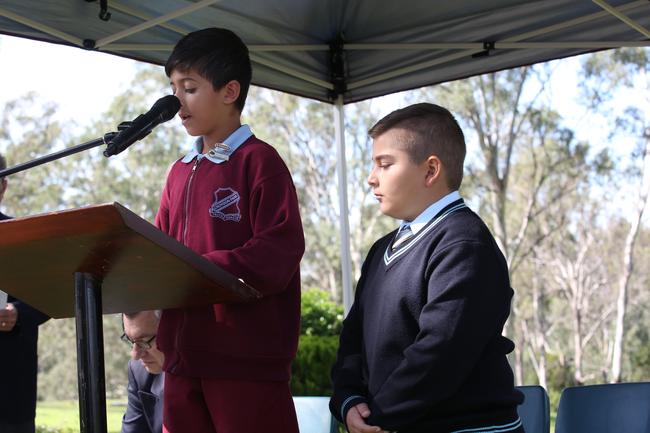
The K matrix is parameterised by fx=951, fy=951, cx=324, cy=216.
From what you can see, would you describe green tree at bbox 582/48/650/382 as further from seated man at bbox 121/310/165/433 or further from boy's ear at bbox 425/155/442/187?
boy's ear at bbox 425/155/442/187

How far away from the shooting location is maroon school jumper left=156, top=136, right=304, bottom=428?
7.46 ft

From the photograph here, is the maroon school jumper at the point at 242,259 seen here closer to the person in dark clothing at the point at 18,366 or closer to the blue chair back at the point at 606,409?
the person in dark clothing at the point at 18,366

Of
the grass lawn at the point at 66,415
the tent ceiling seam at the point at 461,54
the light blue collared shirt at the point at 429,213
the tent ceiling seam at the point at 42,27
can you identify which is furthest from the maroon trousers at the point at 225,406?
the grass lawn at the point at 66,415

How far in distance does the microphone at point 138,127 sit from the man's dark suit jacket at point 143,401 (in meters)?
1.35

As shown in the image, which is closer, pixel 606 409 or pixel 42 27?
pixel 606 409

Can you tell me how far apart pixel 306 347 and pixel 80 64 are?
13209 mm

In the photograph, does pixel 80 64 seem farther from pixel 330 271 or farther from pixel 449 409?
pixel 449 409

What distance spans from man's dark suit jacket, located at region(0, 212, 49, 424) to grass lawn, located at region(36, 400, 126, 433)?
11.0 meters

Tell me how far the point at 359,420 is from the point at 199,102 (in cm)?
95

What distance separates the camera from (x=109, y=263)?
1862mm

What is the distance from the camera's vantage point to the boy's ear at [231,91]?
2570mm

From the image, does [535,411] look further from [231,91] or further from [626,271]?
[626,271]

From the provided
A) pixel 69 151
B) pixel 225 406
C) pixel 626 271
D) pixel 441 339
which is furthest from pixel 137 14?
pixel 626 271

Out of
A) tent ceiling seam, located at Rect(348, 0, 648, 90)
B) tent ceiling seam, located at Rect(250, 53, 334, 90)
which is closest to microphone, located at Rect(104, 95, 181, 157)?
tent ceiling seam, located at Rect(250, 53, 334, 90)
